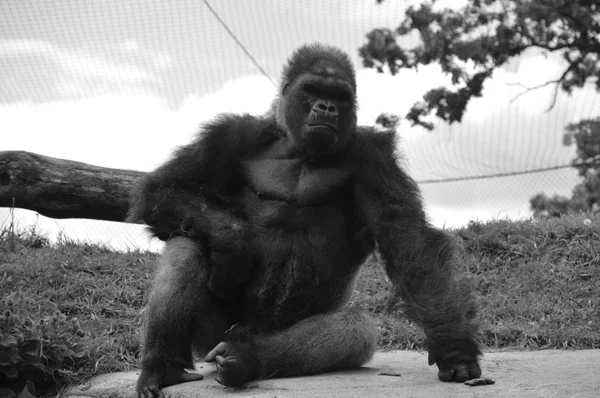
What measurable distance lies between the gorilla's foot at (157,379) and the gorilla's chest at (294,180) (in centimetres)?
118

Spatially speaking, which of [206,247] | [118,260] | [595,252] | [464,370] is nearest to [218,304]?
[206,247]

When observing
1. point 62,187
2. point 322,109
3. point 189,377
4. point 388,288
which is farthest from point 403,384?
point 62,187

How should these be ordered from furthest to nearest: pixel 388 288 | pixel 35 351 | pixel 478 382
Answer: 1. pixel 388 288
2. pixel 35 351
3. pixel 478 382

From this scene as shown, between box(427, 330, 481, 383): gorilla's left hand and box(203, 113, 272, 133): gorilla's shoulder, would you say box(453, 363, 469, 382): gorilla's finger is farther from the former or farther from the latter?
box(203, 113, 272, 133): gorilla's shoulder

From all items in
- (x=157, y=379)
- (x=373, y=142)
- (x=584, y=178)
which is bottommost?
(x=157, y=379)

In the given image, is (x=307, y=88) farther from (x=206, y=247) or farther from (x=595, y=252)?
(x=595, y=252)

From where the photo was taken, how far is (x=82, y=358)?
234 inches

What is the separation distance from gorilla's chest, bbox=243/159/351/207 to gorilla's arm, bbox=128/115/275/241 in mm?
137

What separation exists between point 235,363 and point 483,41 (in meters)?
14.2

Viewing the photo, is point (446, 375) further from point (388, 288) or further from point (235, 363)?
point (388, 288)

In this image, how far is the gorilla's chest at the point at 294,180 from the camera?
5.17 metres

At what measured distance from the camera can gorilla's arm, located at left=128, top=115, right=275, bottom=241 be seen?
16.7 ft

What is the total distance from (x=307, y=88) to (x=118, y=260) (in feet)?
11.3

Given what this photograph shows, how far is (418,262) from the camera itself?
478 cm
